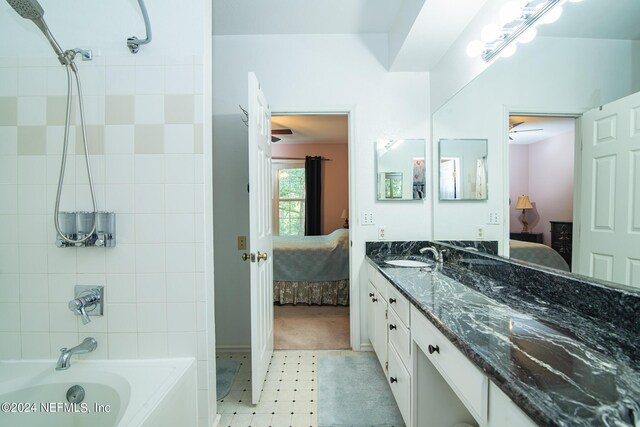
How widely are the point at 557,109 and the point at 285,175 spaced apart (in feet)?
16.2

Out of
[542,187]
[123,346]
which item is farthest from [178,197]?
[542,187]

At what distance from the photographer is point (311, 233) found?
5.48m

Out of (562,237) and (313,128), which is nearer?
(562,237)

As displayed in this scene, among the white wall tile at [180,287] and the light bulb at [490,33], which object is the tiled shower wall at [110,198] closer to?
the white wall tile at [180,287]

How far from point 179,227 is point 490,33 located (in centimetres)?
197

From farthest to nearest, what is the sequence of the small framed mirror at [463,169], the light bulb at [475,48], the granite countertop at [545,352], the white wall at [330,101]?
the white wall at [330,101], the small framed mirror at [463,169], the light bulb at [475,48], the granite countertop at [545,352]

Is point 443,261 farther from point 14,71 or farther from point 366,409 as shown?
point 14,71

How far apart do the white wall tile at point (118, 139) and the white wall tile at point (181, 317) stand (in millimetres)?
816

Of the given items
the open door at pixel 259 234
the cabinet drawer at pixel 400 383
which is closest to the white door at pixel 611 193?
the cabinet drawer at pixel 400 383

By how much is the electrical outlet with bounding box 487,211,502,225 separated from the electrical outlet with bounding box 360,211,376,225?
2.73 feet

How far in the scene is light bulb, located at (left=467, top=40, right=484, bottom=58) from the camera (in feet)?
5.06

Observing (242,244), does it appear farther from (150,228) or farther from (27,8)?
(27,8)

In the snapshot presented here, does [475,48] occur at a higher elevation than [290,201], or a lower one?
higher

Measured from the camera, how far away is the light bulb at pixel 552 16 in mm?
1093
